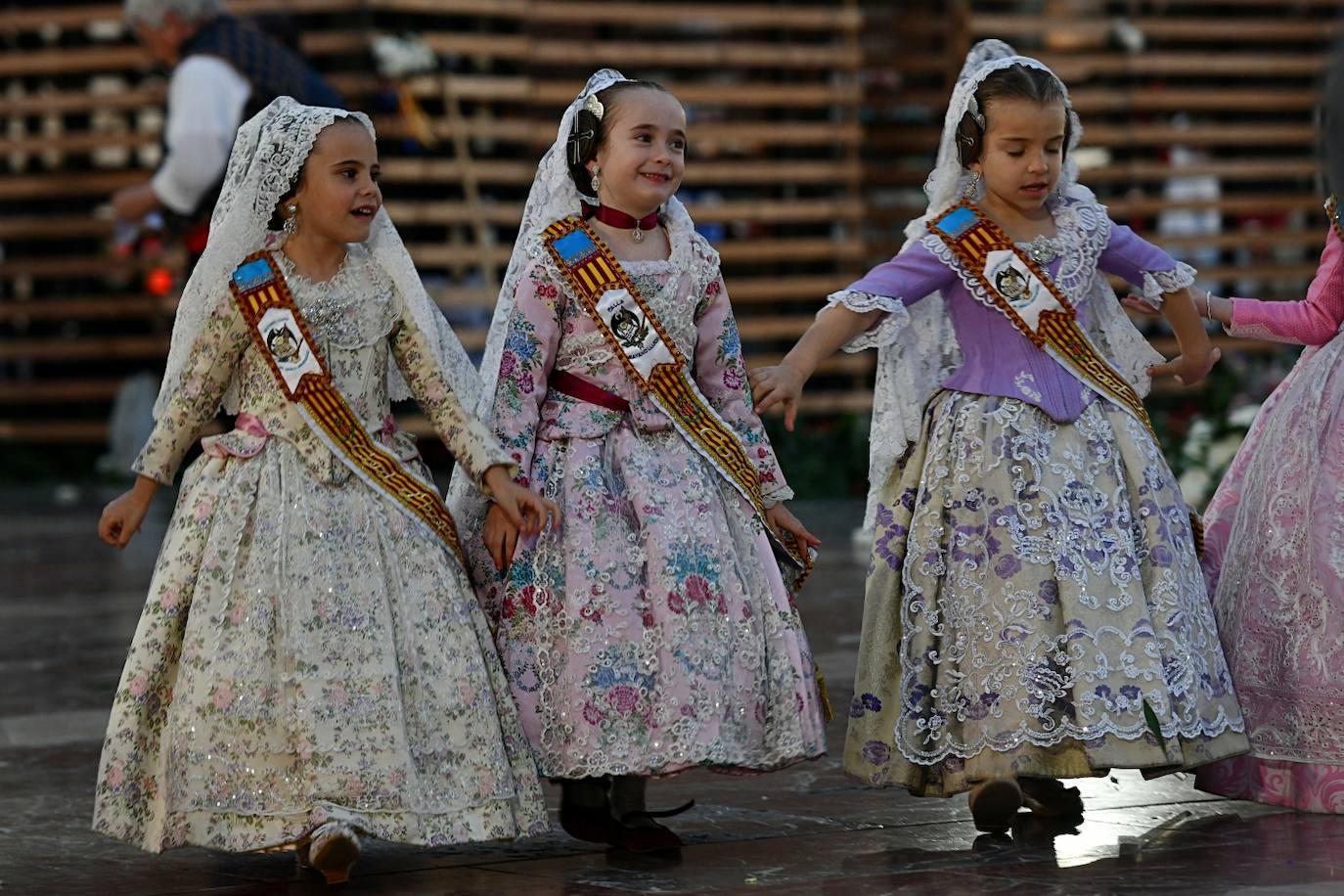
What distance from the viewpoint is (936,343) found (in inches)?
192

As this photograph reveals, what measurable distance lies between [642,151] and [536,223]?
278mm

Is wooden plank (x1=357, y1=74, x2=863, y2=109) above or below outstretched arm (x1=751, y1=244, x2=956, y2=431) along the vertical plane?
above

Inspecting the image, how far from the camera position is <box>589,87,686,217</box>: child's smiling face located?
464 cm

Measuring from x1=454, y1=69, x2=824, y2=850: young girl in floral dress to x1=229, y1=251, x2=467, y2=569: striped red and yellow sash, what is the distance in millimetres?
157

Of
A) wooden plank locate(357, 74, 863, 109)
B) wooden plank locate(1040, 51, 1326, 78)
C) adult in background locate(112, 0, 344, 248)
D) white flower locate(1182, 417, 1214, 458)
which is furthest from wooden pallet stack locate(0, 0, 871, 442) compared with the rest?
white flower locate(1182, 417, 1214, 458)

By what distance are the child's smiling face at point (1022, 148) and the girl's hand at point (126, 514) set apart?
6.15 feet

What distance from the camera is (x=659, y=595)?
14.5ft

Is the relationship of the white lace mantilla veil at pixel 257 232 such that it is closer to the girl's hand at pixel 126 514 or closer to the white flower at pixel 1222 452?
the girl's hand at pixel 126 514

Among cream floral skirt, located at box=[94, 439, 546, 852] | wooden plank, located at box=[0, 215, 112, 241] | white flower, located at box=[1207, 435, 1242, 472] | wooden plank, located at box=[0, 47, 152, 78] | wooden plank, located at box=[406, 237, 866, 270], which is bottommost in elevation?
cream floral skirt, located at box=[94, 439, 546, 852]

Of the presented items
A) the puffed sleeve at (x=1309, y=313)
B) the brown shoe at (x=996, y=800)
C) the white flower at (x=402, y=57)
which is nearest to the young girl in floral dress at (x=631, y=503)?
the brown shoe at (x=996, y=800)

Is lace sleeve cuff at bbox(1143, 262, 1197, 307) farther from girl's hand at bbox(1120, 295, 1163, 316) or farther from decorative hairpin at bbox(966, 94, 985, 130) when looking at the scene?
decorative hairpin at bbox(966, 94, 985, 130)

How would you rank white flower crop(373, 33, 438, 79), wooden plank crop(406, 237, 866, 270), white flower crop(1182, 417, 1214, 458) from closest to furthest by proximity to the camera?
white flower crop(1182, 417, 1214, 458) → white flower crop(373, 33, 438, 79) → wooden plank crop(406, 237, 866, 270)

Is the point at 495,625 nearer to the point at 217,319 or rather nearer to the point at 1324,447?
the point at 217,319

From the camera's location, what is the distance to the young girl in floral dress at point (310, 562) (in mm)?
4168
